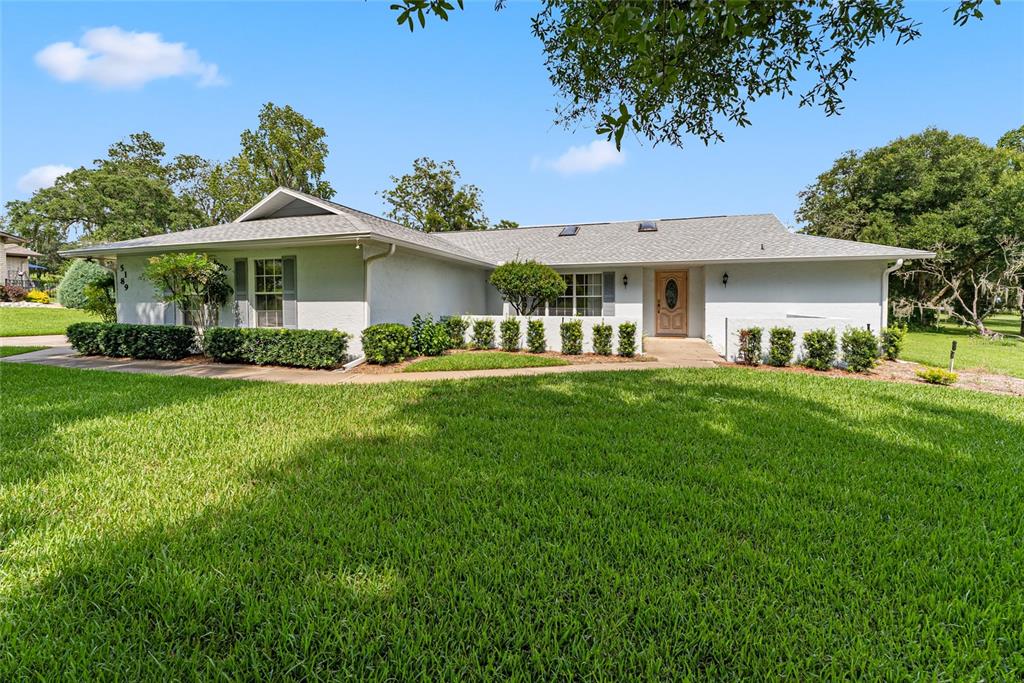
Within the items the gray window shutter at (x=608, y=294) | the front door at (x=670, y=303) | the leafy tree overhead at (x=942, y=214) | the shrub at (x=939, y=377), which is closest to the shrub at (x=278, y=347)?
the gray window shutter at (x=608, y=294)

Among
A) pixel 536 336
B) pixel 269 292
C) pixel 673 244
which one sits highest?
pixel 673 244

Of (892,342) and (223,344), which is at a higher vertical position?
(223,344)

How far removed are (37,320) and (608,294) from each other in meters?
23.4

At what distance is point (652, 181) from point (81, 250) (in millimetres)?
14812

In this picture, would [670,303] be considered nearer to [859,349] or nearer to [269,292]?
[859,349]

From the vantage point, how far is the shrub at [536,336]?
1188 cm

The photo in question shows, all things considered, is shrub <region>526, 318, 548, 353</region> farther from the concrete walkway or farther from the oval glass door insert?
the oval glass door insert

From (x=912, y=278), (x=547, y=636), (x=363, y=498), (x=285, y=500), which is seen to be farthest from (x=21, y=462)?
(x=912, y=278)

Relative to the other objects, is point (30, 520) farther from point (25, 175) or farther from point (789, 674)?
point (25, 175)

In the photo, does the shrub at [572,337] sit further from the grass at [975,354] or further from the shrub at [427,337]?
the grass at [975,354]

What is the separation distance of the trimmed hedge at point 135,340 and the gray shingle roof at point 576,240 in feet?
6.87

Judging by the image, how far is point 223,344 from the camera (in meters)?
10.0

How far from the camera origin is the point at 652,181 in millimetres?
9711

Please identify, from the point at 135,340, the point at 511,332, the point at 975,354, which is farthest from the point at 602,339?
the point at 135,340
